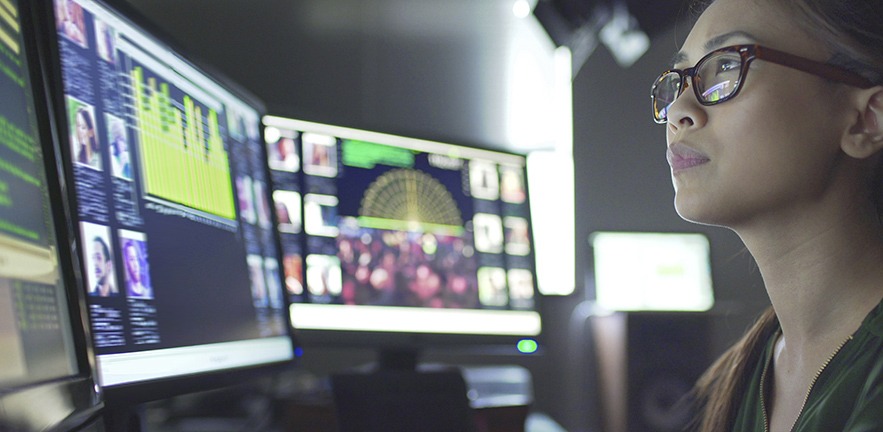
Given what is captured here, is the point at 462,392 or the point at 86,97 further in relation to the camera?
the point at 462,392

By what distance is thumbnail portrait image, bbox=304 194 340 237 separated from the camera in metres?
1.27

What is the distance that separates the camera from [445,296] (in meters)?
1.33

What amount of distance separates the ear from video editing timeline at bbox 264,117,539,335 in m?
0.78

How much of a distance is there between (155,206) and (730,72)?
54 cm

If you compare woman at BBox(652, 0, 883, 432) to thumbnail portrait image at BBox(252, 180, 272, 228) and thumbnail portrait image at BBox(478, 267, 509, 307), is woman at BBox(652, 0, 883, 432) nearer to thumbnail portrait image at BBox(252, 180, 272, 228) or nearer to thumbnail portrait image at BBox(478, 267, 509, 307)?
thumbnail portrait image at BBox(252, 180, 272, 228)

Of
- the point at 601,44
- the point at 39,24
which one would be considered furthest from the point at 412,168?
the point at 39,24

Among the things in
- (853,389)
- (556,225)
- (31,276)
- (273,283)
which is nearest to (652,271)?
(556,225)

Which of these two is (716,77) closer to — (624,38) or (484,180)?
(484,180)

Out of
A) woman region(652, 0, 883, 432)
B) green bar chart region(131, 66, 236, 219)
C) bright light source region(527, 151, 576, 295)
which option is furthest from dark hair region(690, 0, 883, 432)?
bright light source region(527, 151, 576, 295)

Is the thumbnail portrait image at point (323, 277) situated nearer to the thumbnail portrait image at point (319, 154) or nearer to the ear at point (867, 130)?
the thumbnail portrait image at point (319, 154)

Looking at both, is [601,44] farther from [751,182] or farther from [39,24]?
[39,24]

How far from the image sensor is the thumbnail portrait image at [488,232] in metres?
1.40

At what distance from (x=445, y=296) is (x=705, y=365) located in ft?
2.18

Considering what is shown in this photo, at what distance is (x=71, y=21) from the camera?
599mm
